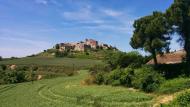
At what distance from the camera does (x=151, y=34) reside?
54875mm

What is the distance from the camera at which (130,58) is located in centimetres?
6812

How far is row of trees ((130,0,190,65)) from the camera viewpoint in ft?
172

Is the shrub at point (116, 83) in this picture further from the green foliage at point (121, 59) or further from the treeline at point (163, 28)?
the green foliage at point (121, 59)

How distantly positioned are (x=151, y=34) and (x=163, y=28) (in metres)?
2.31

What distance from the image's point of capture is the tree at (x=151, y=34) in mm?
53906

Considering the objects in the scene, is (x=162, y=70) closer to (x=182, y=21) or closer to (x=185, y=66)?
(x=185, y=66)

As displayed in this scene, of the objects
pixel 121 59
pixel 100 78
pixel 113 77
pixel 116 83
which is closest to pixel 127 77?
pixel 116 83

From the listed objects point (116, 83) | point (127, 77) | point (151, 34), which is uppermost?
point (151, 34)

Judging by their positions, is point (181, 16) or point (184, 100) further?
point (181, 16)

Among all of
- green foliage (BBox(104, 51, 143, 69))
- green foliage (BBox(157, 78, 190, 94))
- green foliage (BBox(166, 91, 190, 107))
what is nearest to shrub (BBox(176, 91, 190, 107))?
green foliage (BBox(166, 91, 190, 107))

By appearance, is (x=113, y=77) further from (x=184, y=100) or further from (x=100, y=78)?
(x=184, y=100)

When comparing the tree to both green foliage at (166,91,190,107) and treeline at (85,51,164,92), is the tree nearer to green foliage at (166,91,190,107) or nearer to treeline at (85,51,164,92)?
treeline at (85,51,164,92)

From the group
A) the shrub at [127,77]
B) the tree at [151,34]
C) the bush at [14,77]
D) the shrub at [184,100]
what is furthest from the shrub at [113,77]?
the bush at [14,77]

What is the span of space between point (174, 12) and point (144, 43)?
7836mm
